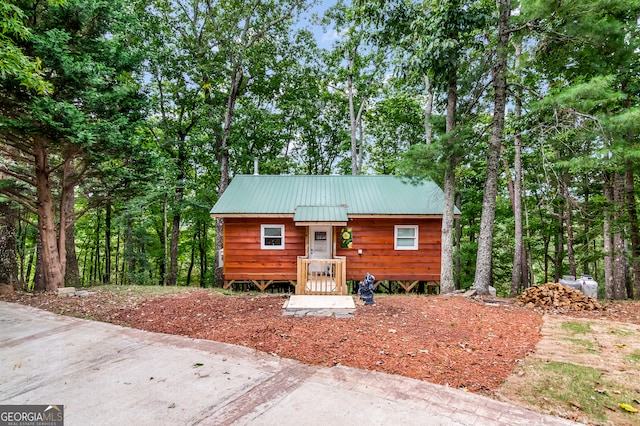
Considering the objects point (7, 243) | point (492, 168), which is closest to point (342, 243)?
point (492, 168)

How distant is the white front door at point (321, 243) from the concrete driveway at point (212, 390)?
7.30 metres

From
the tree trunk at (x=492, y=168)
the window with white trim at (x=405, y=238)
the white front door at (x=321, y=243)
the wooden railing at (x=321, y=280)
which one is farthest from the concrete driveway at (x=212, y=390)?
the window with white trim at (x=405, y=238)

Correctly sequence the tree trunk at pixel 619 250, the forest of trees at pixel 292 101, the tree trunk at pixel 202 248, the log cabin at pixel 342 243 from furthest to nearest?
the tree trunk at pixel 202 248
the log cabin at pixel 342 243
the tree trunk at pixel 619 250
the forest of trees at pixel 292 101

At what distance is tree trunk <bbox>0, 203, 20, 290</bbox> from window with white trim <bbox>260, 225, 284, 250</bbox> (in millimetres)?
7736

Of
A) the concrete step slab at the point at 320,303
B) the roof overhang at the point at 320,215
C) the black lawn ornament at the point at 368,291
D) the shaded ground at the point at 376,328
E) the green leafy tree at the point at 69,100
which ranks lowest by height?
the shaded ground at the point at 376,328

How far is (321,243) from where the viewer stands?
12.0m

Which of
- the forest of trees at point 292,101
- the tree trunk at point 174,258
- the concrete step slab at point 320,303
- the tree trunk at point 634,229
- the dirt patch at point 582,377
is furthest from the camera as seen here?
the tree trunk at point 174,258

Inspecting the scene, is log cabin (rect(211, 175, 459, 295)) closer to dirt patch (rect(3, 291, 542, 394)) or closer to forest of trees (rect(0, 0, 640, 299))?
forest of trees (rect(0, 0, 640, 299))

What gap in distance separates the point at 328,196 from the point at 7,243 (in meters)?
10.6

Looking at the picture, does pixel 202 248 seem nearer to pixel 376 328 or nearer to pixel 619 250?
pixel 376 328

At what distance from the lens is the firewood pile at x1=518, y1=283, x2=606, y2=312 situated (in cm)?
721

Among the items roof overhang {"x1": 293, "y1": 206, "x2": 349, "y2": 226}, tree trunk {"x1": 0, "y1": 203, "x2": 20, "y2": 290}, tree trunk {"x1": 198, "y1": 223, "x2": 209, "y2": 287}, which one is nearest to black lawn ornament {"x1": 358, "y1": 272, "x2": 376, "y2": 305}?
roof overhang {"x1": 293, "y1": 206, "x2": 349, "y2": 226}

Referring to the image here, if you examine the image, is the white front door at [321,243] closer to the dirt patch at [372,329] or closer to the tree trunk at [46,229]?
the dirt patch at [372,329]

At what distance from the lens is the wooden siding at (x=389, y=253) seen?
1175 cm
